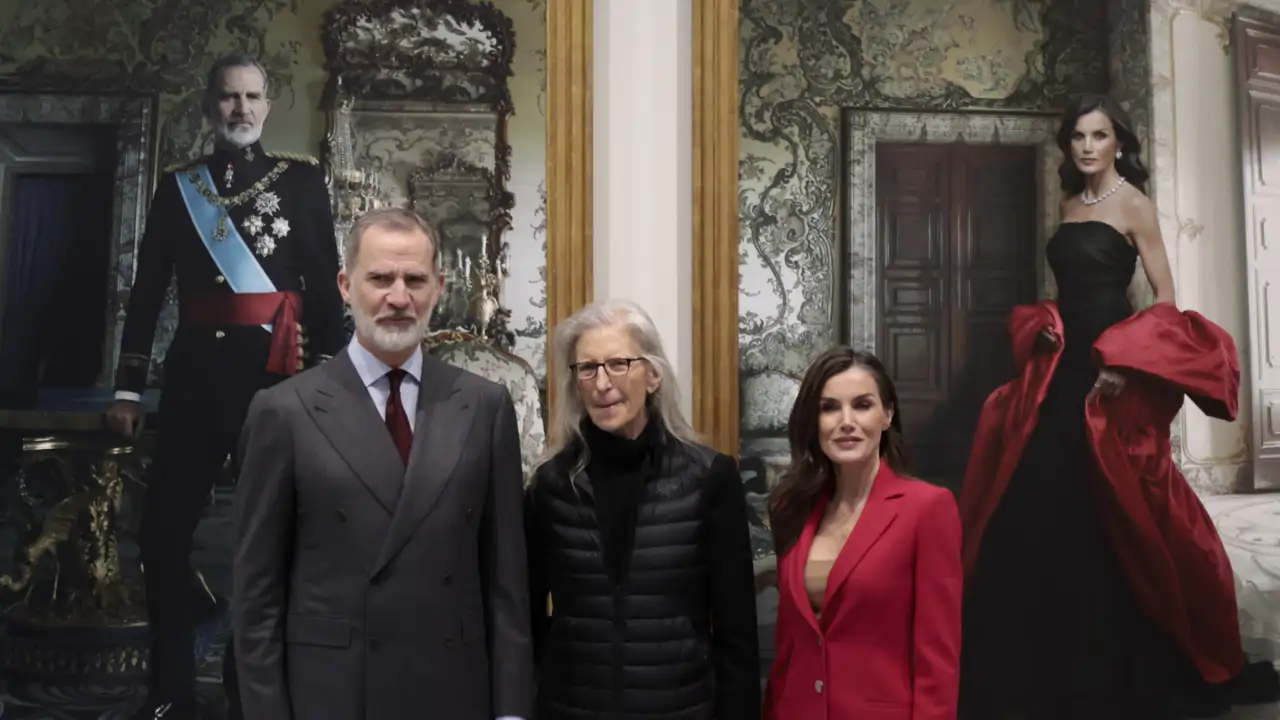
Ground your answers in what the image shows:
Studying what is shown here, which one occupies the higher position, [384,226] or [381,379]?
[384,226]

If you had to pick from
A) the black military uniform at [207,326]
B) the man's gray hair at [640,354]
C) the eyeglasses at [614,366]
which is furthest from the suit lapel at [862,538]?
the black military uniform at [207,326]

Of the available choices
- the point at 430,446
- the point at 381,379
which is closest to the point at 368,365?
the point at 381,379

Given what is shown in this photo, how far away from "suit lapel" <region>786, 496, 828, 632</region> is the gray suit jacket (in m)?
0.50

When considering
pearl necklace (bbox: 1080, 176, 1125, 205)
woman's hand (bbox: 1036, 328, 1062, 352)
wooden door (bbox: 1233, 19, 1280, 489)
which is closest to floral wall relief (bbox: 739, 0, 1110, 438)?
pearl necklace (bbox: 1080, 176, 1125, 205)

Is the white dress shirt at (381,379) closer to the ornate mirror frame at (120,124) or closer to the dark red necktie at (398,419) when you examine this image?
the dark red necktie at (398,419)

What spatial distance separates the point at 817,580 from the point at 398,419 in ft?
2.72

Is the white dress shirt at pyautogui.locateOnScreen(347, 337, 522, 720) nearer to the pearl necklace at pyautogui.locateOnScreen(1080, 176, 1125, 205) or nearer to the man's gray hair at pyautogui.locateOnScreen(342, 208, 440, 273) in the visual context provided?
the man's gray hair at pyautogui.locateOnScreen(342, 208, 440, 273)

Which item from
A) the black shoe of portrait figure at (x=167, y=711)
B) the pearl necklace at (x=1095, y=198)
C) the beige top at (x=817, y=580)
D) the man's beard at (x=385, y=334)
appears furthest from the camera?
the pearl necklace at (x=1095, y=198)

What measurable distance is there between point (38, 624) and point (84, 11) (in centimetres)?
146

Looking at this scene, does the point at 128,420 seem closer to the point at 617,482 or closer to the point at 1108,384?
the point at 617,482

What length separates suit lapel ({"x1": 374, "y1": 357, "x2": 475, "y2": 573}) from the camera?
64.9 inches

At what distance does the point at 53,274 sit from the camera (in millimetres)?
2328

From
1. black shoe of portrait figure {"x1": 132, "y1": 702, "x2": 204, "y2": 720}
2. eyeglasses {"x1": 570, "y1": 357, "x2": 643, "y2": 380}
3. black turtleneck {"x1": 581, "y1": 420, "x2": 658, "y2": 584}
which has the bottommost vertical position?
black shoe of portrait figure {"x1": 132, "y1": 702, "x2": 204, "y2": 720}

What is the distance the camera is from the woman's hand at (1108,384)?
236cm
